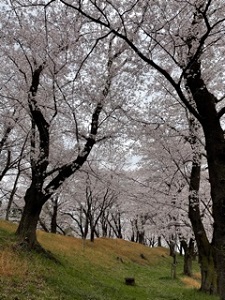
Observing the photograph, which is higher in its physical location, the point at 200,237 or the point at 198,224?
the point at 198,224

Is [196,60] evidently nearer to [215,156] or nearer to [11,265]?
[215,156]

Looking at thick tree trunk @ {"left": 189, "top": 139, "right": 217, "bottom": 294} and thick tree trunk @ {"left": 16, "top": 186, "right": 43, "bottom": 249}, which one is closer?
thick tree trunk @ {"left": 16, "top": 186, "right": 43, "bottom": 249}

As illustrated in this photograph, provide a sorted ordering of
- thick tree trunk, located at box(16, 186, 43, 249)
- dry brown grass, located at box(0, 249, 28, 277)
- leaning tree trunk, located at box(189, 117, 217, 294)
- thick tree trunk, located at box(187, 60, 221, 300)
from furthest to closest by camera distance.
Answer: leaning tree trunk, located at box(189, 117, 217, 294), thick tree trunk, located at box(16, 186, 43, 249), dry brown grass, located at box(0, 249, 28, 277), thick tree trunk, located at box(187, 60, 221, 300)

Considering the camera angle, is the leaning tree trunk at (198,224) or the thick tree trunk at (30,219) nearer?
the thick tree trunk at (30,219)

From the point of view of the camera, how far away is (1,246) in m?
12.6

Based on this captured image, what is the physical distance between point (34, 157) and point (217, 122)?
9130 mm

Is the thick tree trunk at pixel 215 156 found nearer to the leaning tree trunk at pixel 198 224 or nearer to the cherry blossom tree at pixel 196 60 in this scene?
the cherry blossom tree at pixel 196 60

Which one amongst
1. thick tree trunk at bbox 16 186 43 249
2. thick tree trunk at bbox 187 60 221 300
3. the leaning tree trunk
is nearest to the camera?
thick tree trunk at bbox 187 60 221 300

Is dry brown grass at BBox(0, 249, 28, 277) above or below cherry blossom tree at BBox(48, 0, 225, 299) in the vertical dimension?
below

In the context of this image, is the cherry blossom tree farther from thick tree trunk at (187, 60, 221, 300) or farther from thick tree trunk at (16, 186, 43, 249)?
thick tree trunk at (16, 186, 43, 249)

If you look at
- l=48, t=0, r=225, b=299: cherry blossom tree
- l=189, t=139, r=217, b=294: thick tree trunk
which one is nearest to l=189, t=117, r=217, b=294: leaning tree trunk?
l=189, t=139, r=217, b=294: thick tree trunk

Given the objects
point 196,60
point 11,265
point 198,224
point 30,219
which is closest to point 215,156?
point 196,60

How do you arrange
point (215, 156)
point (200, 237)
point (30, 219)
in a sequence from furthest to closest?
point (200, 237) < point (30, 219) < point (215, 156)

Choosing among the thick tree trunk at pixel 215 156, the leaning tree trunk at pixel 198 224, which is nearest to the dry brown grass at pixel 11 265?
the thick tree trunk at pixel 215 156
